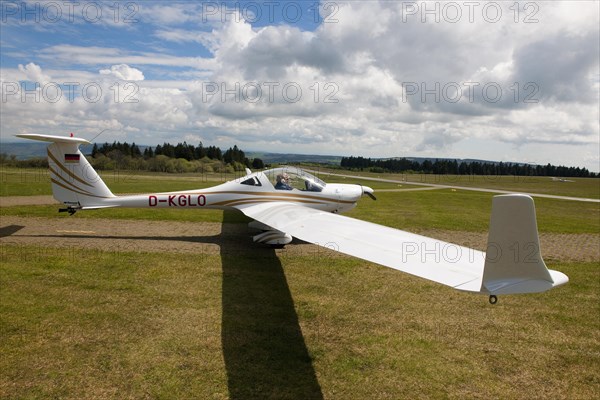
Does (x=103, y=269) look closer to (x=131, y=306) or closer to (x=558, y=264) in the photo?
(x=131, y=306)

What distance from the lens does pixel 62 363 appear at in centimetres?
500

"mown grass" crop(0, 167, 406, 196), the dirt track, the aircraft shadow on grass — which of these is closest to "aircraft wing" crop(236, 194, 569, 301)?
the aircraft shadow on grass

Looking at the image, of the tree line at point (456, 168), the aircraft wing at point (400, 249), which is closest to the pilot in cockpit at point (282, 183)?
the aircraft wing at point (400, 249)

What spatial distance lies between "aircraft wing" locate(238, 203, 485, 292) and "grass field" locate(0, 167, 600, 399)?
160cm

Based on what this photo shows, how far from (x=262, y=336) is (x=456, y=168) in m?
109

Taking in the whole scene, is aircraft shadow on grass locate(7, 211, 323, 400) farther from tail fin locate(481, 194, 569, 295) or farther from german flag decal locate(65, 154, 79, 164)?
german flag decal locate(65, 154, 79, 164)

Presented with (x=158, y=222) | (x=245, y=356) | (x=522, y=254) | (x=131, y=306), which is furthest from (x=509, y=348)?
(x=158, y=222)

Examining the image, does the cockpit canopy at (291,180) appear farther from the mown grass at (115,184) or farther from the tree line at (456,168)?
the tree line at (456,168)

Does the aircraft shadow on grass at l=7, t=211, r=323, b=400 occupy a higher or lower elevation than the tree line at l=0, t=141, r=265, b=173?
lower

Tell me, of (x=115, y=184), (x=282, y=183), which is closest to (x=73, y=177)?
(x=282, y=183)

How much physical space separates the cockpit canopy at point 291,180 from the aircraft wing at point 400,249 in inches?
175

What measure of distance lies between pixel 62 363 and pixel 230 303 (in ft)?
9.67

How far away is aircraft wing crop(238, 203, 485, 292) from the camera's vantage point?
3.76 m

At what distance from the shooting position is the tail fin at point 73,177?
1184 centimetres
